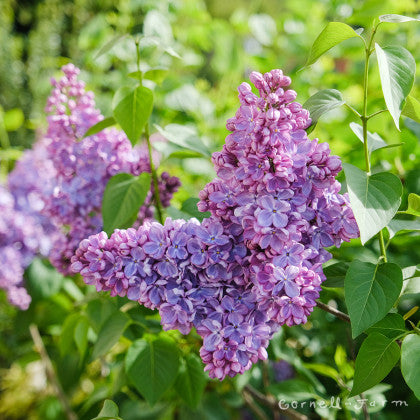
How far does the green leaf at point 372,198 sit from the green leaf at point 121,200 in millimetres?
319

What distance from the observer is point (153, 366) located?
0.80m

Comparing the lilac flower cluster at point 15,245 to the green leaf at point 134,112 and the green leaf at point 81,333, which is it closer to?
the green leaf at point 81,333

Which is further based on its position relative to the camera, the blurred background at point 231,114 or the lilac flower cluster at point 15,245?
the lilac flower cluster at point 15,245

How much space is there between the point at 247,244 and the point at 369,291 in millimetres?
147

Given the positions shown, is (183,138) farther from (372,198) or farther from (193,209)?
(372,198)

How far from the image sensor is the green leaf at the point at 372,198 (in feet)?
1.75

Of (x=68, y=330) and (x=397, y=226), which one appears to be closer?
(x=397, y=226)

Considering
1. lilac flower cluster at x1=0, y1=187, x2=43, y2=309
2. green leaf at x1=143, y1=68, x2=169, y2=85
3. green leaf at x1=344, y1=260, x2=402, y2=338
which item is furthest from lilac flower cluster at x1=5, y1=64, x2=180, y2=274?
lilac flower cluster at x1=0, y1=187, x2=43, y2=309

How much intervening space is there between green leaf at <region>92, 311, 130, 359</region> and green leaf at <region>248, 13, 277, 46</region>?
1.17m

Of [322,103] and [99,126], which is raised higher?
[322,103]

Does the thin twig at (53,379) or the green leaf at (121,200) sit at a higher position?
the green leaf at (121,200)

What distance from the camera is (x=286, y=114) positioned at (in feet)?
1.79

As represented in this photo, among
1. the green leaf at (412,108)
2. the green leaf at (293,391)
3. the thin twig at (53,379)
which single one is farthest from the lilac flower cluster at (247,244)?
the thin twig at (53,379)

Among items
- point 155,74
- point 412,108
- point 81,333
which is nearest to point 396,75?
point 412,108
